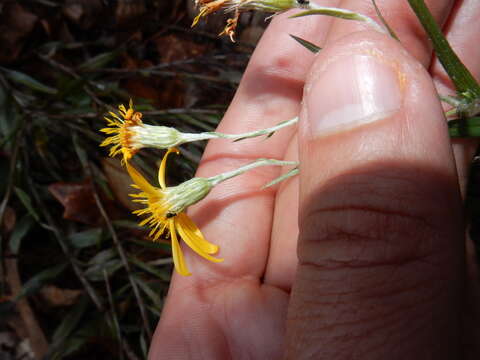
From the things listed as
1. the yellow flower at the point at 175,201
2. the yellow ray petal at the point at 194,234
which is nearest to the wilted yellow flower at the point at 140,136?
the yellow flower at the point at 175,201

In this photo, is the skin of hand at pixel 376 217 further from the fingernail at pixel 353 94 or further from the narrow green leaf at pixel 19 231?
the narrow green leaf at pixel 19 231

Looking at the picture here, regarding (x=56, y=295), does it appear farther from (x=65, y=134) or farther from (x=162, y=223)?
(x=162, y=223)

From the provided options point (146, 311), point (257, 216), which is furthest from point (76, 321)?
point (257, 216)

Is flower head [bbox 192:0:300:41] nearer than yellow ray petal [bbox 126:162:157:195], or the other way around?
flower head [bbox 192:0:300:41]

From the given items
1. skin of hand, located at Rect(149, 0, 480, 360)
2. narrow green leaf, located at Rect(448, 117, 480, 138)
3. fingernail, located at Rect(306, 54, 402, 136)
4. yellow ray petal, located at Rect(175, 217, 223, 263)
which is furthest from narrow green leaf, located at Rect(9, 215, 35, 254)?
narrow green leaf, located at Rect(448, 117, 480, 138)

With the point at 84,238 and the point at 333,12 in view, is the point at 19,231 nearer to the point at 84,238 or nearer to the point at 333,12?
the point at 84,238

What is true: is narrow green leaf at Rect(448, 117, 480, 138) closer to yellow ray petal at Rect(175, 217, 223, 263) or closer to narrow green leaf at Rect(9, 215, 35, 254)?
yellow ray petal at Rect(175, 217, 223, 263)
